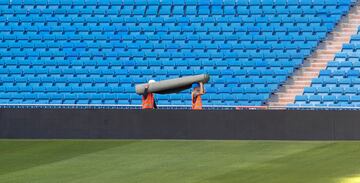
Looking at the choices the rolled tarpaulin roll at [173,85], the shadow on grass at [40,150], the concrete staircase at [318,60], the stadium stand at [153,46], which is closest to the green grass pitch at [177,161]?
the shadow on grass at [40,150]

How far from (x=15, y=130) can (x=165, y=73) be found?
6.93 meters

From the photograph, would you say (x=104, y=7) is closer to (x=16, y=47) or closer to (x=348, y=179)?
(x=16, y=47)

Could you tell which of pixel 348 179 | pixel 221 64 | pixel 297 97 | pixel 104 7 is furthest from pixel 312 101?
pixel 348 179

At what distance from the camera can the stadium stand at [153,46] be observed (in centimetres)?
3077

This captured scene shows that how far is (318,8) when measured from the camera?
105ft

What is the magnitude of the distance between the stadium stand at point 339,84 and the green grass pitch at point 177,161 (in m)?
6.52

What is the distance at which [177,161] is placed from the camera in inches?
779

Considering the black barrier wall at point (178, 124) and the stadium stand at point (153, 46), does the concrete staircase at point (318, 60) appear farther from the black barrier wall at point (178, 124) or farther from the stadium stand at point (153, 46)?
the black barrier wall at point (178, 124)

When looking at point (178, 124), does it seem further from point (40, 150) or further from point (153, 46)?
point (153, 46)

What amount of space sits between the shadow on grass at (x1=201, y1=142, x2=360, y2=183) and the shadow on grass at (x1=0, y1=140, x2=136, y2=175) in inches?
172

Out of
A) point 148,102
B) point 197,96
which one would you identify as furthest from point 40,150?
point 197,96

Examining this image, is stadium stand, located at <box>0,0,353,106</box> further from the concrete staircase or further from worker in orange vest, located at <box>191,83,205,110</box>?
worker in orange vest, located at <box>191,83,205,110</box>

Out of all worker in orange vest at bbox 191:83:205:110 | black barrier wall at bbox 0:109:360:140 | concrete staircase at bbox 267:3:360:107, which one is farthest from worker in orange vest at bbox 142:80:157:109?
concrete staircase at bbox 267:3:360:107

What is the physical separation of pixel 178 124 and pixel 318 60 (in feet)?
26.8
